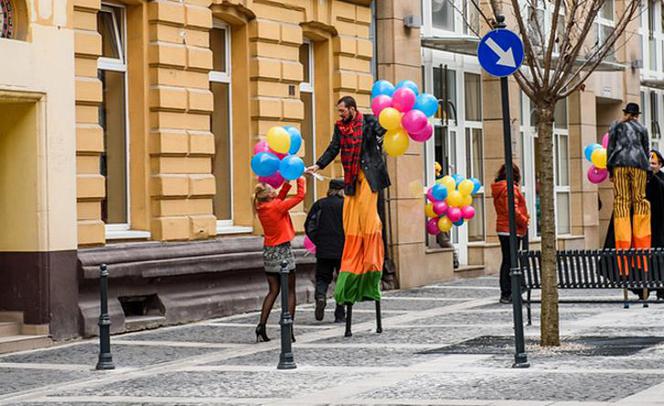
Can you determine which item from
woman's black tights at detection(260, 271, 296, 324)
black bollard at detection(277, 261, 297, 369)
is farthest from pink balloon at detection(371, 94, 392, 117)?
black bollard at detection(277, 261, 297, 369)

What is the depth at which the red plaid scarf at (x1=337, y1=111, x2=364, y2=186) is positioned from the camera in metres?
17.2

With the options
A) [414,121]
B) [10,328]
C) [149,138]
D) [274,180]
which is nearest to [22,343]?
[10,328]

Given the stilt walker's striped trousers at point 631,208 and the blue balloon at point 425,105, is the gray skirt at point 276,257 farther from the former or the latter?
the stilt walker's striped trousers at point 631,208

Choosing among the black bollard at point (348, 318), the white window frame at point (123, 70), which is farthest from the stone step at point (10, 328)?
the black bollard at point (348, 318)

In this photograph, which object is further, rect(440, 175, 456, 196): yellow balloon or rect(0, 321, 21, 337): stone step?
rect(440, 175, 456, 196): yellow balloon

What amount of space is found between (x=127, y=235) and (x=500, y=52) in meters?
7.09

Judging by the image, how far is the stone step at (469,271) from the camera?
1141 inches

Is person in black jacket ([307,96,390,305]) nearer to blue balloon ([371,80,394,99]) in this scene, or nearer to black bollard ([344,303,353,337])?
black bollard ([344,303,353,337])

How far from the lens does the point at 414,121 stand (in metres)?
17.3

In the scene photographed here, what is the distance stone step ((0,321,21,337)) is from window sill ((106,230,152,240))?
2045 mm

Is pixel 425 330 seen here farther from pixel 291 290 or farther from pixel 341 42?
pixel 341 42

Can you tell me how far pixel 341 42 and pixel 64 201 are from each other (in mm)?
8086

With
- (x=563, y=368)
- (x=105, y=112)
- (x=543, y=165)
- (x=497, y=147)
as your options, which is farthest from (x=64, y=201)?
(x=497, y=147)

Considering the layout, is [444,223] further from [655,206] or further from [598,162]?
[655,206]
